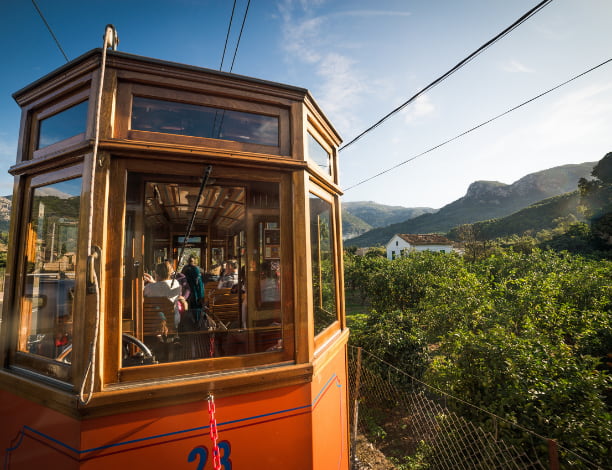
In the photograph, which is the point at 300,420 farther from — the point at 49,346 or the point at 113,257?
the point at 49,346

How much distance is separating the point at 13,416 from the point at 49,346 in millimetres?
403

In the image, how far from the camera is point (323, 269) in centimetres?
267


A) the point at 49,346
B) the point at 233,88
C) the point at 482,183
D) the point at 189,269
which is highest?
the point at 482,183

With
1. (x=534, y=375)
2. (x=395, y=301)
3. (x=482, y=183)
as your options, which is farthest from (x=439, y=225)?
(x=534, y=375)

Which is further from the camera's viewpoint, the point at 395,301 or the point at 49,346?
the point at 395,301

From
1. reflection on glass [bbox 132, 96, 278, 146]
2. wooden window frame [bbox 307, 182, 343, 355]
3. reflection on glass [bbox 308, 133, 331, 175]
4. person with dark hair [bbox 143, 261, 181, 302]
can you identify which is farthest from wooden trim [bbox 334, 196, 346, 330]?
person with dark hair [bbox 143, 261, 181, 302]

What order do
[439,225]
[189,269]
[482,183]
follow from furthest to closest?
1. [482,183]
2. [439,225]
3. [189,269]

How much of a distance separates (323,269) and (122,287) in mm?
1535

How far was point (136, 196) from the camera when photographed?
3156 millimetres

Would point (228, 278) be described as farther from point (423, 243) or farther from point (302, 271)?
point (423, 243)

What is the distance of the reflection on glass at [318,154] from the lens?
2.26m

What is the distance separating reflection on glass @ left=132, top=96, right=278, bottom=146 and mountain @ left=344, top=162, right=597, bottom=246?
9239 cm

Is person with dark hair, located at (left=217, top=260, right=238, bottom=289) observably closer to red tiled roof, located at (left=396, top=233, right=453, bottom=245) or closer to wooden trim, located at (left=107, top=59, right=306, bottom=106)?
wooden trim, located at (left=107, top=59, right=306, bottom=106)

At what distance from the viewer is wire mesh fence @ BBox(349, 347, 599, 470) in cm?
321
